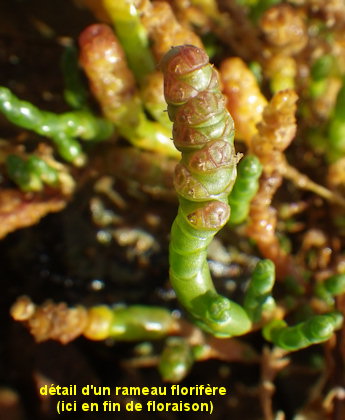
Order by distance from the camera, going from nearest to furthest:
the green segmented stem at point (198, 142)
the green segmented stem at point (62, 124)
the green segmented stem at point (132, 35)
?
the green segmented stem at point (198, 142)
the green segmented stem at point (62, 124)
the green segmented stem at point (132, 35)

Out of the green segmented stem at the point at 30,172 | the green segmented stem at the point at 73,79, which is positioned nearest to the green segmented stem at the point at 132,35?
the green segmented stem at the point at 73,79

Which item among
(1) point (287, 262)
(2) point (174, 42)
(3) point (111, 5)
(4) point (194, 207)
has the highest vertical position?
(3) point (111, 5)

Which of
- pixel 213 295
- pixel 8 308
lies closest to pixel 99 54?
pixel 213 295

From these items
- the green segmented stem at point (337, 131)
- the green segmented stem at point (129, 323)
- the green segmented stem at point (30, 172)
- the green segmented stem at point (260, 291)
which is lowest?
the green segmented stem at point (129, 323)

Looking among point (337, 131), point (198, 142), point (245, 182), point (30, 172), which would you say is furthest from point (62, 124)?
point (337, 131)

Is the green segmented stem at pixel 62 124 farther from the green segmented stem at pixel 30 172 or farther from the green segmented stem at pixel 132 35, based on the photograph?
the green segmented stem at pixel 132 35

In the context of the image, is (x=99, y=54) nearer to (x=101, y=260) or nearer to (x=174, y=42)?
(x=174, y=42)

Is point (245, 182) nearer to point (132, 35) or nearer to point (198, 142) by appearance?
point (198, 142)
